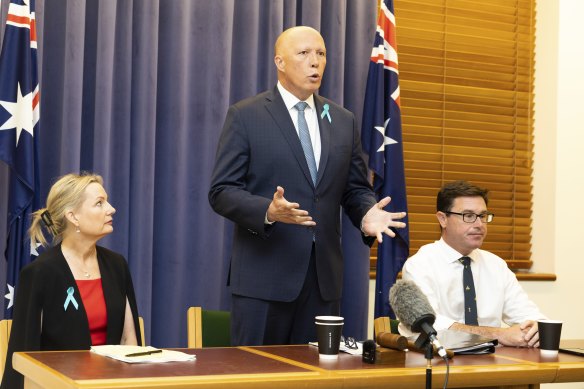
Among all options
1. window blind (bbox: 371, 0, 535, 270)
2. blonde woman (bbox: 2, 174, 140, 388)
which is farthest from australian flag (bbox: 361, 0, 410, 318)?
blonde woman (bbox: 2, 174, 140, 388)

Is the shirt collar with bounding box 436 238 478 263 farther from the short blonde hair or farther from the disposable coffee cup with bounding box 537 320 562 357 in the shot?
the short blonde hair

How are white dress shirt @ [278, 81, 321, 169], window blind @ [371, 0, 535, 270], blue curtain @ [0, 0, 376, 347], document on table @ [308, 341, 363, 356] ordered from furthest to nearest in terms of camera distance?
window blind @ [371, 0, 535, 270] → blue curtain @ [0, 0, 376, 347] → white dress shirt @ [278, 81, 321, 169] → document on table @ [308, 341, 363, 356]

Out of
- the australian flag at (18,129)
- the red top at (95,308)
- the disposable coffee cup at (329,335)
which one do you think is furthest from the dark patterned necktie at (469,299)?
the australian flag at (18,129)

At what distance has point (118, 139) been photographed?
4.09 m

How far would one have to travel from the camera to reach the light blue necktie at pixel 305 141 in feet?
10.7

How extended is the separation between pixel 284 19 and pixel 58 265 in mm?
2043

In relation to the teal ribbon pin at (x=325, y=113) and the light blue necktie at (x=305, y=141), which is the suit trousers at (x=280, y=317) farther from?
the teal ribbon pin at (x=325, y=113)

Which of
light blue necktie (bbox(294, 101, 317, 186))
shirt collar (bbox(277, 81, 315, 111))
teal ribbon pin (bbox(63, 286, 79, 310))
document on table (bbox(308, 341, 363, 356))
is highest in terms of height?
shirt collar (bbox(277, 81, 315, 111))

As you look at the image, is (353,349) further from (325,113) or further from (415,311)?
(325,113)

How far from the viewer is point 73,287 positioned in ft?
10.1

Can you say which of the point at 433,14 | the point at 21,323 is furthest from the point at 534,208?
the point at 21,323

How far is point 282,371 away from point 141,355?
0.40m

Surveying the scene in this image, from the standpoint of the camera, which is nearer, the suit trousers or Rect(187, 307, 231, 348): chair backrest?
the suit trousers

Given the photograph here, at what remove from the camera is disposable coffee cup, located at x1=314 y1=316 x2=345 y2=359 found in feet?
7.94
